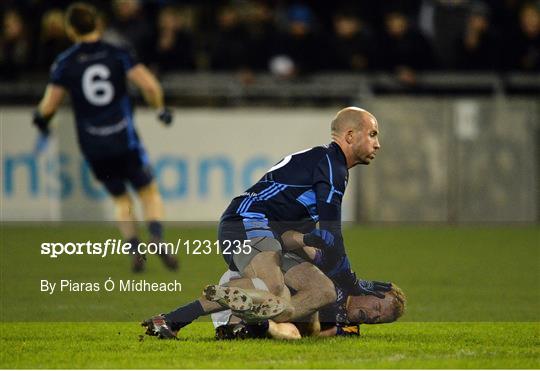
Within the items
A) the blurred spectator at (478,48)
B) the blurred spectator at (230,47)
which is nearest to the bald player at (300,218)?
the blurred spectator at (230,47)

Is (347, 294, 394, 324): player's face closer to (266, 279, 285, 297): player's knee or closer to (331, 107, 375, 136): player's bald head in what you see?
(266, 279, 285, 297): player's knee

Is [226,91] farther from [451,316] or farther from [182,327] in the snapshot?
[182,327]

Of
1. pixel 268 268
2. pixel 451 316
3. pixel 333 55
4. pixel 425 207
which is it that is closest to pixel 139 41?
pixel 333 55

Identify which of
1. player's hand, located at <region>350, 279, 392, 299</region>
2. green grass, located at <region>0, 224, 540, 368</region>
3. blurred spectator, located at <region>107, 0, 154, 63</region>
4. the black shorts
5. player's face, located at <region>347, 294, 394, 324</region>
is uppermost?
blurred spectator, located at <region>107, 0, 154, 63</region>

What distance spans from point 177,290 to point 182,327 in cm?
288

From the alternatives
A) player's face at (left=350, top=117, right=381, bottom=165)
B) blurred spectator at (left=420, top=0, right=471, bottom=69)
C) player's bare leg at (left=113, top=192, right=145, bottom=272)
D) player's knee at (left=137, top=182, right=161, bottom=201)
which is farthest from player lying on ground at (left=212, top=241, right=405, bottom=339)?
blurred spectator at (left=420, top=0, right=471, bottom=69)

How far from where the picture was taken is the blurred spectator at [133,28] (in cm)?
1786

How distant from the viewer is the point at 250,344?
7305mm

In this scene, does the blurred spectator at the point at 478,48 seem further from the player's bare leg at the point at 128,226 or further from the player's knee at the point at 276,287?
the player's knee at the point at 276,287

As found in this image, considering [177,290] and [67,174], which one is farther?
[67,174]

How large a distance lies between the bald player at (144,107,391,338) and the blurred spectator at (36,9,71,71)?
33.8 feet

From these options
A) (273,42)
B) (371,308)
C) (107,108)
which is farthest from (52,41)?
(371,308)

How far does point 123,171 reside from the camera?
12648mm

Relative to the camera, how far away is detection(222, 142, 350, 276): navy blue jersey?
24.1 feet
